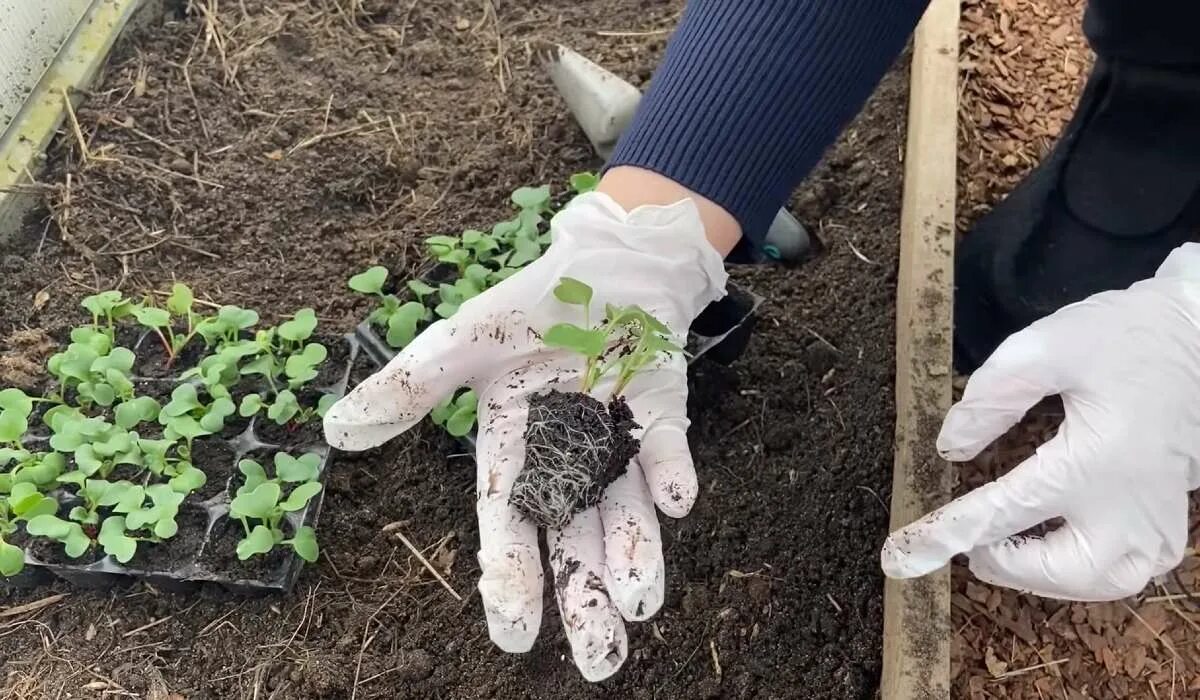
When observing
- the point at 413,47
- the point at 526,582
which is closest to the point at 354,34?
the point at 413,47

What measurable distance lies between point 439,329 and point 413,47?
131 cm

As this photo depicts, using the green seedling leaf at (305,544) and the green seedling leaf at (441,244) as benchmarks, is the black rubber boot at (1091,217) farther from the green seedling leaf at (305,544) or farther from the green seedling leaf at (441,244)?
the green seedling leaf at (305,544)

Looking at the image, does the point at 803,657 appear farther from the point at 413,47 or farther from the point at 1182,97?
the point at 413,47

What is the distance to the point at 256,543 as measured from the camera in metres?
1.48

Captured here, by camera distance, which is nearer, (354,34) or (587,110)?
(587,110)

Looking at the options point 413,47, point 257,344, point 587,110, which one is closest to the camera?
point 257,344

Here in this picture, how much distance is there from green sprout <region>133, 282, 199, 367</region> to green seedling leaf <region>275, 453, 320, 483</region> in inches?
14.6

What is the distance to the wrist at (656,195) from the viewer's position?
154cm

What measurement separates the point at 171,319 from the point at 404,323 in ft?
1.82

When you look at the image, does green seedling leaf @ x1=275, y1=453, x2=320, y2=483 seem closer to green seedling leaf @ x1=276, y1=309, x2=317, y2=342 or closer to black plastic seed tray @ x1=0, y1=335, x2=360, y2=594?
black plastic seed tray @ x1=0, y1=335, x2=360, y2=594

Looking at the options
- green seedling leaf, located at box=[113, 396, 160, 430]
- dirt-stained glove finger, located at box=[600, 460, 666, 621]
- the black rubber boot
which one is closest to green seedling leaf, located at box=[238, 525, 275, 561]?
green seedling leaf, located at box=[113, 396, 160, 430]

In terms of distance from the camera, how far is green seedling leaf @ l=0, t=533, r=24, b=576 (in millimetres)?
1471

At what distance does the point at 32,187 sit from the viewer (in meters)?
2.01

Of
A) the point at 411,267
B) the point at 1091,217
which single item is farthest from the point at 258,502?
the point at 1091,217
